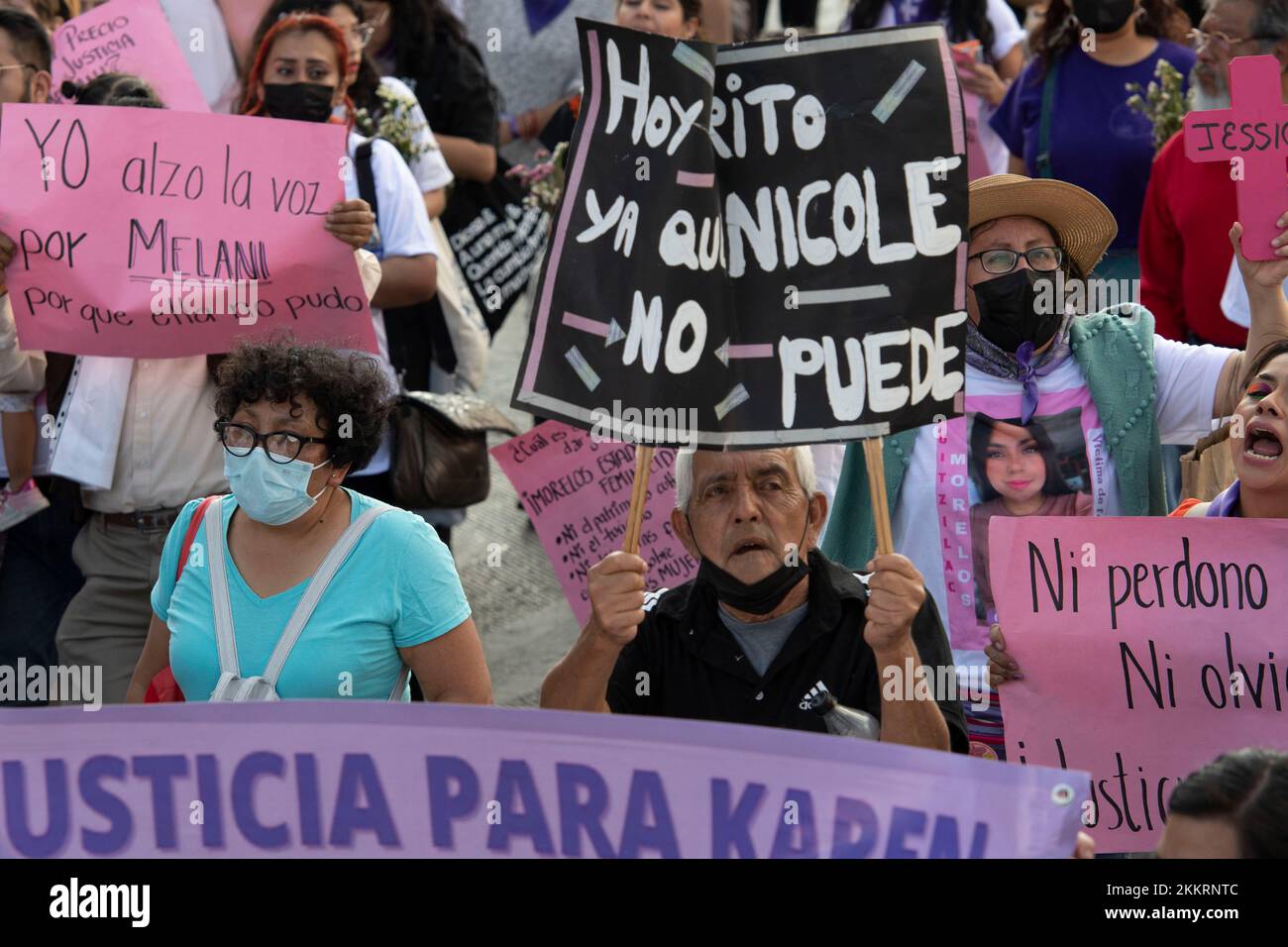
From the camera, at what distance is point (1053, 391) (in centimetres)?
443

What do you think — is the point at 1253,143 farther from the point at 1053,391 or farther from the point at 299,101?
the point at 299,101

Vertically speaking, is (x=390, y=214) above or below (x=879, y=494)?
above

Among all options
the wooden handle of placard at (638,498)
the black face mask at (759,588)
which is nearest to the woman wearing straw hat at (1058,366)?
the black face mask at (759,588)

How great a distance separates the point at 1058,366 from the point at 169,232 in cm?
240

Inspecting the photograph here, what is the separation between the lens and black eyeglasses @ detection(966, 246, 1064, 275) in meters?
4.46

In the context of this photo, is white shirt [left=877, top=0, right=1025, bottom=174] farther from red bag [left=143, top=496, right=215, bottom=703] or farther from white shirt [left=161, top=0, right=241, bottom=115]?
red bag [left=143, top=496, right=215, bottom=703]

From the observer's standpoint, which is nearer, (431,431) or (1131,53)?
(431,431)

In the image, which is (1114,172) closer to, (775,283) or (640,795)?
(775,283)

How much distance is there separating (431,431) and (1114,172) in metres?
2.70

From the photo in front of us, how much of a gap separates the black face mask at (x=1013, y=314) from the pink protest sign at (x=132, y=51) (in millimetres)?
2883

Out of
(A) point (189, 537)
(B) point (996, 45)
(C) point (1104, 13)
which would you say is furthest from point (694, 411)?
(B) point (996, 45)

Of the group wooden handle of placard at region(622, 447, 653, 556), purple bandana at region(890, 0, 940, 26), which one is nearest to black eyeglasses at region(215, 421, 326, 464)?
wooden handle of placard at region(622, 447, 653, 556)
